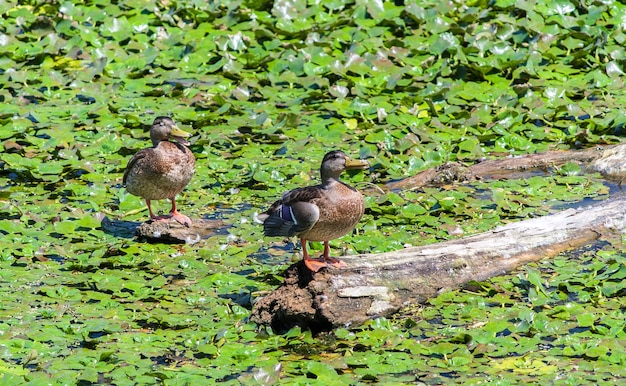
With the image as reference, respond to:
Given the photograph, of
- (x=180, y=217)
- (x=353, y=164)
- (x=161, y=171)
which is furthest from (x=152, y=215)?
(x=353, y=164)

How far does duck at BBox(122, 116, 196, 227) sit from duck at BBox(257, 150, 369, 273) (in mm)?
1847

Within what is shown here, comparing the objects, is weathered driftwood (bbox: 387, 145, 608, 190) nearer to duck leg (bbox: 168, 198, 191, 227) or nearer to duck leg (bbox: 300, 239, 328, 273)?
duck leg (bbox: 168, 198, 191, 227)

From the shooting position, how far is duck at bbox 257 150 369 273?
8148 mm

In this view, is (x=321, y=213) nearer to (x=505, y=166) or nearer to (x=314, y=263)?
(x=314, y=263)

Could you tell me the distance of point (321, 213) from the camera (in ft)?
26.8

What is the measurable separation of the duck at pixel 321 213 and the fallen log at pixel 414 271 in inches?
8.2

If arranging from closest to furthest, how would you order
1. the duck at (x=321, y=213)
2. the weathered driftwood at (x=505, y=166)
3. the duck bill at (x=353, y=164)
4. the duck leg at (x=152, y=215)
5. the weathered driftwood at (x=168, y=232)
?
the duck at (x=321, y=213) < the duck bill at (x=353, y=164) < the weathered driftwood at (x=168, y=232) < the duck leg at (x=152, y=215) < the weathered driftwood at (x=505, y=166)

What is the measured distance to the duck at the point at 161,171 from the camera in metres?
9.98

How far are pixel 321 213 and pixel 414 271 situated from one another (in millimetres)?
879

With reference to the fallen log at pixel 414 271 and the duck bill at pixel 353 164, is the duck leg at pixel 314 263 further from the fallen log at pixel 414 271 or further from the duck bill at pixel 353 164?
the duck bill at pixel 353 164

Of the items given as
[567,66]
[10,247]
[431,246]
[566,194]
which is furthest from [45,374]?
[567,66]

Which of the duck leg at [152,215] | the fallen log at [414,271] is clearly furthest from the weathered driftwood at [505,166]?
the duck leg at [152,215]

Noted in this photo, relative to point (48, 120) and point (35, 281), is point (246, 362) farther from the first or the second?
point (48, 120)

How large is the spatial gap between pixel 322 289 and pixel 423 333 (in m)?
0.83
